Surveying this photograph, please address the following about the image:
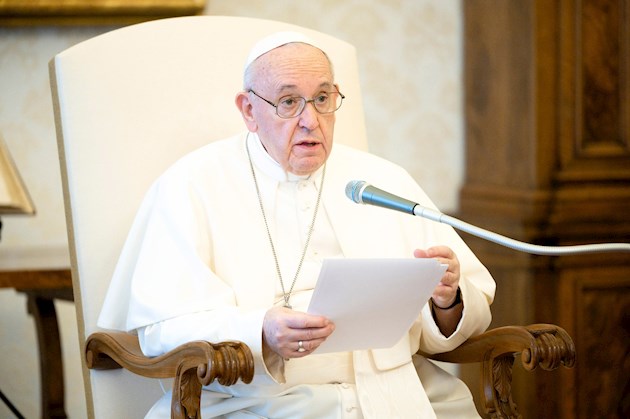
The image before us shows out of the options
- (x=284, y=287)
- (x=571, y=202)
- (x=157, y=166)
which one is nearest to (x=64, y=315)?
(x=157, y=166)

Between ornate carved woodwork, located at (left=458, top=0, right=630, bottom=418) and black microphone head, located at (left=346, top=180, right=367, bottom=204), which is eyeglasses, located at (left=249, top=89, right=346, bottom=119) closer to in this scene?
black microphone head, located at (left=346, top=180, right=367, bottom=204)

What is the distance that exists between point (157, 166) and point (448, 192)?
2015mm

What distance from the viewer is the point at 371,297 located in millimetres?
2395

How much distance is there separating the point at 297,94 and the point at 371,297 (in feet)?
2.34

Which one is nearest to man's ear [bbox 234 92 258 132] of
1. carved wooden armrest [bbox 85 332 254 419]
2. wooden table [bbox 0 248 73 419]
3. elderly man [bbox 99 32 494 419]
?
elderly man [bbox 99 32 494 419]

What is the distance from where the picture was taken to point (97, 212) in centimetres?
296

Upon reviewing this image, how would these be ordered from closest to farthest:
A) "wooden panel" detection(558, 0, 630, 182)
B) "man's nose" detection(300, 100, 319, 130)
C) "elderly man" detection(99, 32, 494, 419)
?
"elderly man" detection(99, 32, 494, 419) < "man's nose" detection(300, 100, 319, 130) < "wooden panel" detection(558, 0, 630, 182)

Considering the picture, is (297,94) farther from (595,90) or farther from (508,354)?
(595,90)

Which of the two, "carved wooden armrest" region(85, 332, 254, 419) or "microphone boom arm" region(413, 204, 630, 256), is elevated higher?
"microphone boom arm" region(413, 204, 630, 256)

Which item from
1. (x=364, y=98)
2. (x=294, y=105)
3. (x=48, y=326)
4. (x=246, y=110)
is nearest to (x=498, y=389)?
(x=294, y=105)

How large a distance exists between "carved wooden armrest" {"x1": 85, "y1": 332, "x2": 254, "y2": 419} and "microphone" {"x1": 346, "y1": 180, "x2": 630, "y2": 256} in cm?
46

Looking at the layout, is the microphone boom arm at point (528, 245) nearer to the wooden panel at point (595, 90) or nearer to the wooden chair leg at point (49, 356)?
the wooden panel at point (595, 90)

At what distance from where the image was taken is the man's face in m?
2.82

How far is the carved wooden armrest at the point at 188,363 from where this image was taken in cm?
226
